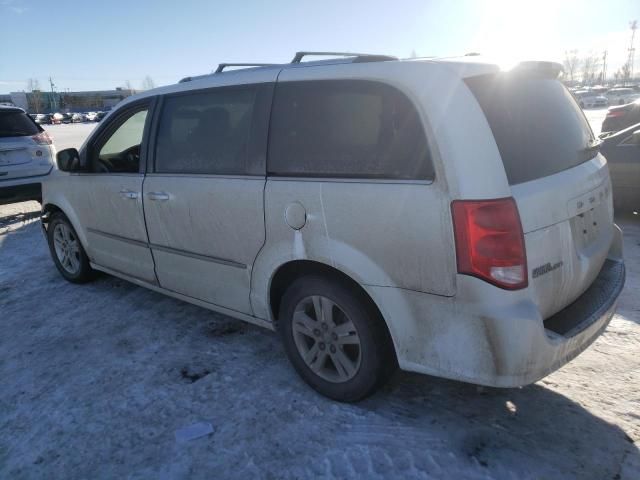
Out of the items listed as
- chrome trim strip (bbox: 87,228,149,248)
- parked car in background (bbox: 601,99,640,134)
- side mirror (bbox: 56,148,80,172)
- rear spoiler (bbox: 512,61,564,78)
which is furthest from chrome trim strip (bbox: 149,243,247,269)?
parked car in background (bbox: 601,99,640,134)

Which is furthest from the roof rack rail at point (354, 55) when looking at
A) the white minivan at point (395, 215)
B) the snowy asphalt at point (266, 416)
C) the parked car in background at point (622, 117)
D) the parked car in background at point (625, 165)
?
the parked car in background at point (622, 117)

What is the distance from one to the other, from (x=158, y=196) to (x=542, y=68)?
250 centimetres

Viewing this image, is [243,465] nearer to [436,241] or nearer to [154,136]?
[436,241]

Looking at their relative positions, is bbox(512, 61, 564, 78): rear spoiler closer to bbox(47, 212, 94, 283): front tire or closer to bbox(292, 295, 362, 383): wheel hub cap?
bbox(292, 295, 362, 383): wheel hub cap

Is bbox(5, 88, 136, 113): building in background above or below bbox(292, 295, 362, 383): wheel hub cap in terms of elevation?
above

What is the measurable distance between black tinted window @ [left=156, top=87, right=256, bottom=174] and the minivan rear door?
1395 mm

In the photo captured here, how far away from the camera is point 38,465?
2.48m

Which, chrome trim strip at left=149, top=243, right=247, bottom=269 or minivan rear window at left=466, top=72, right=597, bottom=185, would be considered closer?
minivan rear window at left=466, top=72, right=597, bottom=185

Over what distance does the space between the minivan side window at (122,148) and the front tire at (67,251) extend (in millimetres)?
868

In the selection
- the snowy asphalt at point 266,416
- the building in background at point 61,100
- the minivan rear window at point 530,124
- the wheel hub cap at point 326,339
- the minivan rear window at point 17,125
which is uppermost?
the building in background at point 61,100

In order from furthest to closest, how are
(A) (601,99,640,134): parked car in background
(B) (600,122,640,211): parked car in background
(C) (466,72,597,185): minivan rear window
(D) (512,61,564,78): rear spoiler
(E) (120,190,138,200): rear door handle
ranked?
(A) (601,99,640,134): parked car in background, (B) (600,122,640,211): parked car in background, (E) (120,190,138,200): rear door handle, (D) (512,61,564,78): rear spoiler, (C) (466,72,597,185): minivan rear window

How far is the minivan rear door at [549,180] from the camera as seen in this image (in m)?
2.23

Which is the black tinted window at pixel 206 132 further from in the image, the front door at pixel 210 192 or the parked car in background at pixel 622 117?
the parked car in background at pixel 622 117

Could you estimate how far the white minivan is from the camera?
85.8 inches
